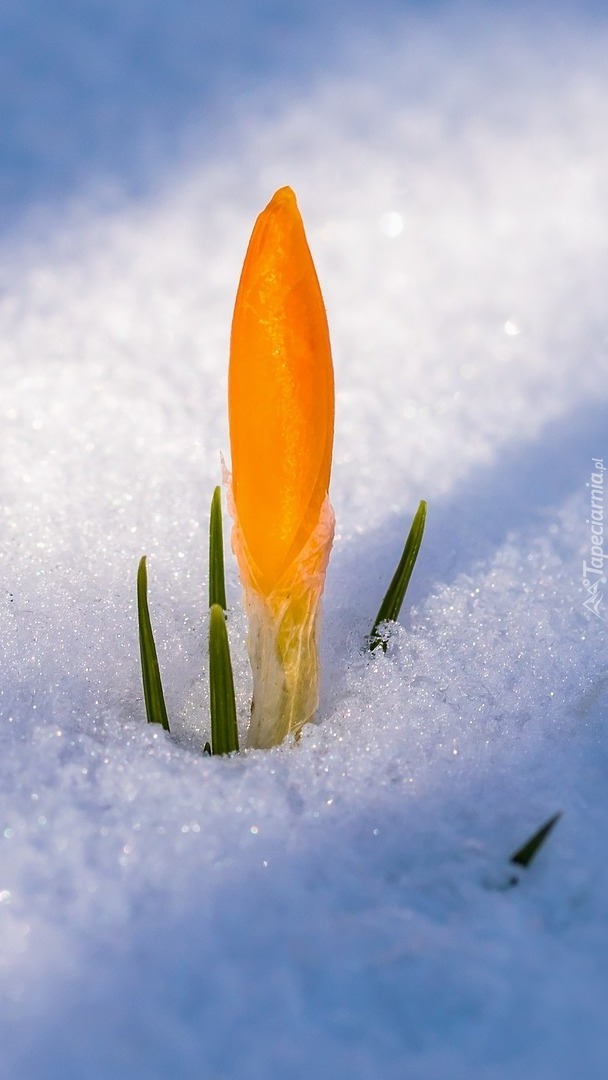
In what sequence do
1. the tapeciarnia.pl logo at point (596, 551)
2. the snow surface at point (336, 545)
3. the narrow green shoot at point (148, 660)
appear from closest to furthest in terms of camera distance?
the snow surface at point (336, 545) < the narrow green shoot at point (148, 660) < the tapeciarnia.pl logo at point (596, 551)

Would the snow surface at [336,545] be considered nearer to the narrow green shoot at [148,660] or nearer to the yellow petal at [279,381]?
the narrow green shoot at [148,660]

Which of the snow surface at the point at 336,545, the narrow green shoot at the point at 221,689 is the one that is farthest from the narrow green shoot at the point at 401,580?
the narrow green shoot at the point at 221,689

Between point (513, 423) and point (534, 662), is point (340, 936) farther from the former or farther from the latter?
point (513, 423)

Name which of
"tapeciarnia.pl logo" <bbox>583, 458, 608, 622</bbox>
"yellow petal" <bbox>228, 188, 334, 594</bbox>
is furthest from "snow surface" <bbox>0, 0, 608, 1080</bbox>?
"yellow petal" <bbox>228, 188, 334, 594</bbox>

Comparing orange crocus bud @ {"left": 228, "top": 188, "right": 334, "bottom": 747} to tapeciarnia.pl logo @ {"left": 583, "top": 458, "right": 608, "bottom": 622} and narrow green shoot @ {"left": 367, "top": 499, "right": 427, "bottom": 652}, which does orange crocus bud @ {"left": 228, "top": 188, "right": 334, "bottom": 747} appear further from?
tapeciarnia.pl logo @ {"left": 583, "top": 458, "right": 608, "bottom": 622}

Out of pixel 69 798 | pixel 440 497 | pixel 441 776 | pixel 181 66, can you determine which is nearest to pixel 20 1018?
pixel 69 798

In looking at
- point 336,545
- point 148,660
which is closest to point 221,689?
point 148,660
